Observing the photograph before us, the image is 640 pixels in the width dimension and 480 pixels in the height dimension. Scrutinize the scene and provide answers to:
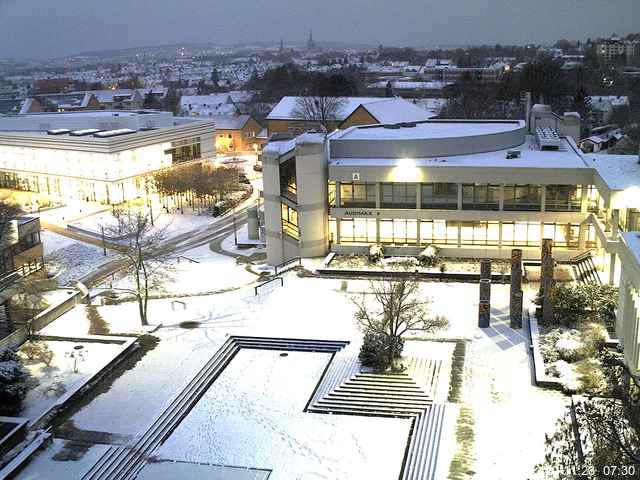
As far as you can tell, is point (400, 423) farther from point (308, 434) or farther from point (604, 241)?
point (604, 241)

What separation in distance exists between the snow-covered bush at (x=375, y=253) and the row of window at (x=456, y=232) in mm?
1523

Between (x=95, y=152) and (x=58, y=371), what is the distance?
148 feet

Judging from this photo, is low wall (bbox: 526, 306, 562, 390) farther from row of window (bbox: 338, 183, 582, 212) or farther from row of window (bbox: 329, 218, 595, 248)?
row of window (bbox: 338, 183, 582, 212)

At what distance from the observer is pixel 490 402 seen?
28281 millimetres

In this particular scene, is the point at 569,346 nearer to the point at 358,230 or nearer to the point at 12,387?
the point at 358,230

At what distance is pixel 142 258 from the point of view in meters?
42.3

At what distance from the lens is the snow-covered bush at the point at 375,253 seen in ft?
151

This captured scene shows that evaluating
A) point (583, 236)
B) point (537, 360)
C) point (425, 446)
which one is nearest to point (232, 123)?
point (583, 236)

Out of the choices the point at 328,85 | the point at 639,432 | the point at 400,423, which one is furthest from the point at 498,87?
the point at 639,432

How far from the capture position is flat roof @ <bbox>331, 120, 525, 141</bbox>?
170ft

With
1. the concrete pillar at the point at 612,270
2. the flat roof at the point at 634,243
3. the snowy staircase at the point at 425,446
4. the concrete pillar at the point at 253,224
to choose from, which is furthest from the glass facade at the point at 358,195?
the flat roof at the point at 634,243

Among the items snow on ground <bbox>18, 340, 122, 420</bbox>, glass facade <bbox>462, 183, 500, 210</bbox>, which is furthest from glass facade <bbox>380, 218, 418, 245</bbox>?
snow on ground <bbox>18, 340, 122, 420</bbox>

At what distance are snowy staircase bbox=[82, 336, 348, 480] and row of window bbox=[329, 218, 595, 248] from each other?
15244mm

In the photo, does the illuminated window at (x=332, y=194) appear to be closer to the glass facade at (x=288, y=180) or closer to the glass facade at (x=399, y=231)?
the glass facade at (x=288, y=180)
